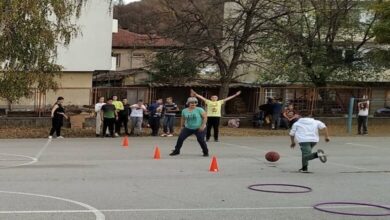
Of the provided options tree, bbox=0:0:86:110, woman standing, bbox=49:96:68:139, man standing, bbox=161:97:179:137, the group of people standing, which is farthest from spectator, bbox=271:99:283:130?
woman standing, bbox=49:96:68:139

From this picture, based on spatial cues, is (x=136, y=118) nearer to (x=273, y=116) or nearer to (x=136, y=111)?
(x=136, y=111)

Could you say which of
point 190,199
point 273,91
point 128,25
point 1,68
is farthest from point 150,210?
point 128,25

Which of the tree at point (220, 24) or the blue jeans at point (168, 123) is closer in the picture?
the blue jeans at point (168, 123)

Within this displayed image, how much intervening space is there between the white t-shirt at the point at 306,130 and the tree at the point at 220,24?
1625cm

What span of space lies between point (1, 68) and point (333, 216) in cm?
1821

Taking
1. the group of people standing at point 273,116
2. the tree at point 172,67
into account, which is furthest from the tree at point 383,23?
the tree at point 172,67

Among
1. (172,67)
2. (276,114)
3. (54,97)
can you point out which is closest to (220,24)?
A: (172,67)

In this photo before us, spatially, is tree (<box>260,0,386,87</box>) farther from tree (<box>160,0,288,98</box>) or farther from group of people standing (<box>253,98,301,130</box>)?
group of people standing (<box>253,98,301,130</box>)

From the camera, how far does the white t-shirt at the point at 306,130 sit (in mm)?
12961

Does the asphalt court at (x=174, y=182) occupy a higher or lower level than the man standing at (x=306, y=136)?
lower

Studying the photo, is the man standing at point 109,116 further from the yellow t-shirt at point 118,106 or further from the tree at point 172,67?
the tree at point 172,67

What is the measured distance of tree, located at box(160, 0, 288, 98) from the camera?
95.8ft

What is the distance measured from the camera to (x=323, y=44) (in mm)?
34656

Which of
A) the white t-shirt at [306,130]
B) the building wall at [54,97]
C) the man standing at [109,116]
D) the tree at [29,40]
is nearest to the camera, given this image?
the white t-shirt at [306,130]
